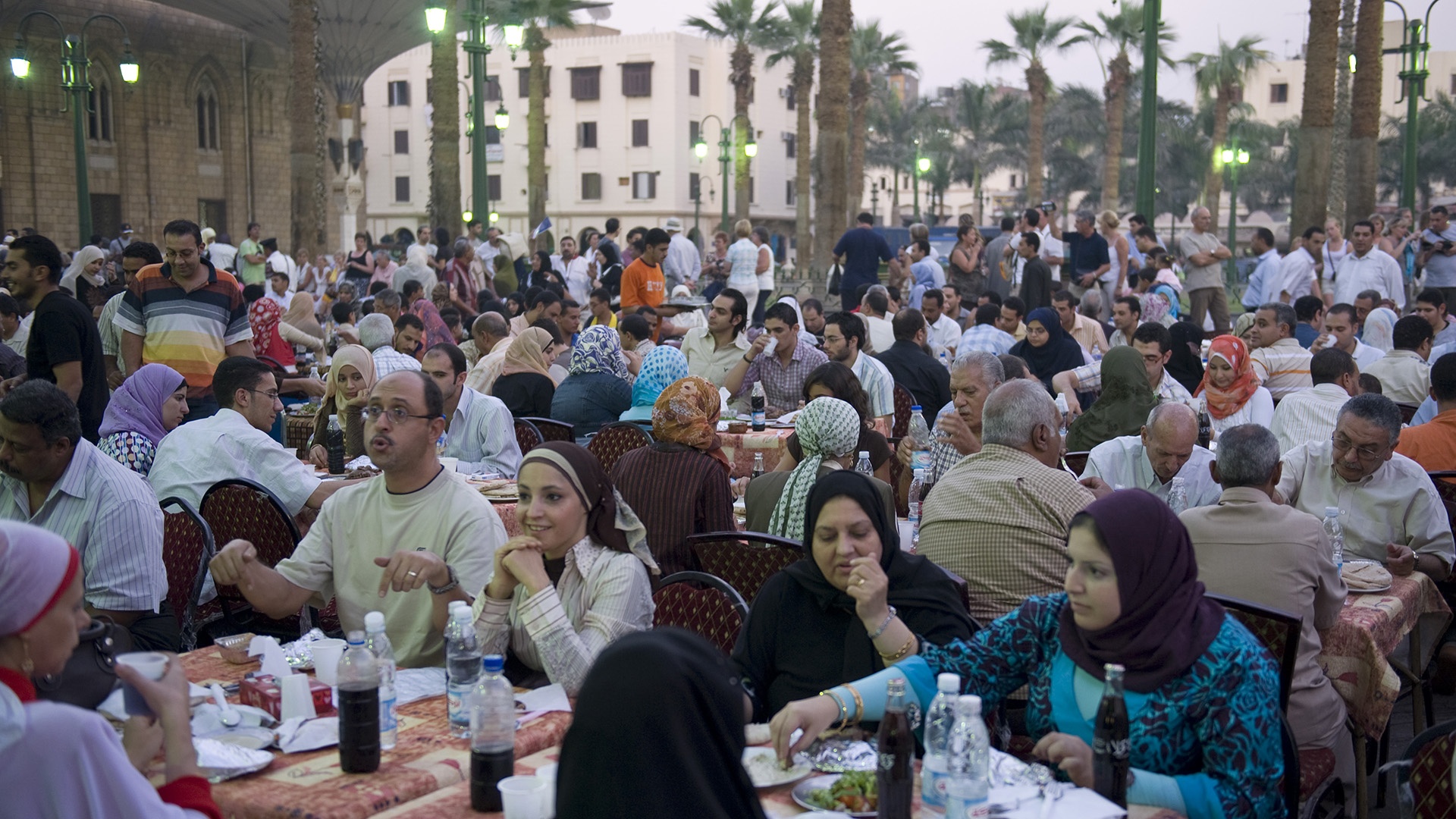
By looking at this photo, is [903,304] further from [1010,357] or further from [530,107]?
[530,107]

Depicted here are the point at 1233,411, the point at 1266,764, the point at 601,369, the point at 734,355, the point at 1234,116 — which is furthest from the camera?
the point at 1234,116

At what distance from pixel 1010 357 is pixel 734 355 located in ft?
9.36

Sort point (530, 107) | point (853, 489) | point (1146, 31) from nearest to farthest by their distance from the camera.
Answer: point (853, 489) → point (1146, 31) → point (530, 107)

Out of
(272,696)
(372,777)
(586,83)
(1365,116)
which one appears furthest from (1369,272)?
(586,83)

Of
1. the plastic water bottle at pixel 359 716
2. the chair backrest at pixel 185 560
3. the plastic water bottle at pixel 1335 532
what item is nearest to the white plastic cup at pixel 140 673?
the plastic water bottle at pixel 359 716

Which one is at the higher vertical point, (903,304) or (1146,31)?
(1146,31)

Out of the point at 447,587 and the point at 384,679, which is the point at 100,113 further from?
the point at 384,679

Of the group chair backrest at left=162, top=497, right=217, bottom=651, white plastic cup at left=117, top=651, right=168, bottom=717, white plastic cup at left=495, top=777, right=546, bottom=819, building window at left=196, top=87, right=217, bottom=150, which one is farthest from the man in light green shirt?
white plastic cup at left=495, top=777, right=546, bottom=819

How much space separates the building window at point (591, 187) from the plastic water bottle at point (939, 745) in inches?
2315

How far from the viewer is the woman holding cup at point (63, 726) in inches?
89.2

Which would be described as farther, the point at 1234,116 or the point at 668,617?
the point at 1234,116

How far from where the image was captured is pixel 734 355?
10.1 m

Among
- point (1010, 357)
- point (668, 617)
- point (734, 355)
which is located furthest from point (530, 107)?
point (668, 617)

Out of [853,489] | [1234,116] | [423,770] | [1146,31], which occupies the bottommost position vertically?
[423,770]
